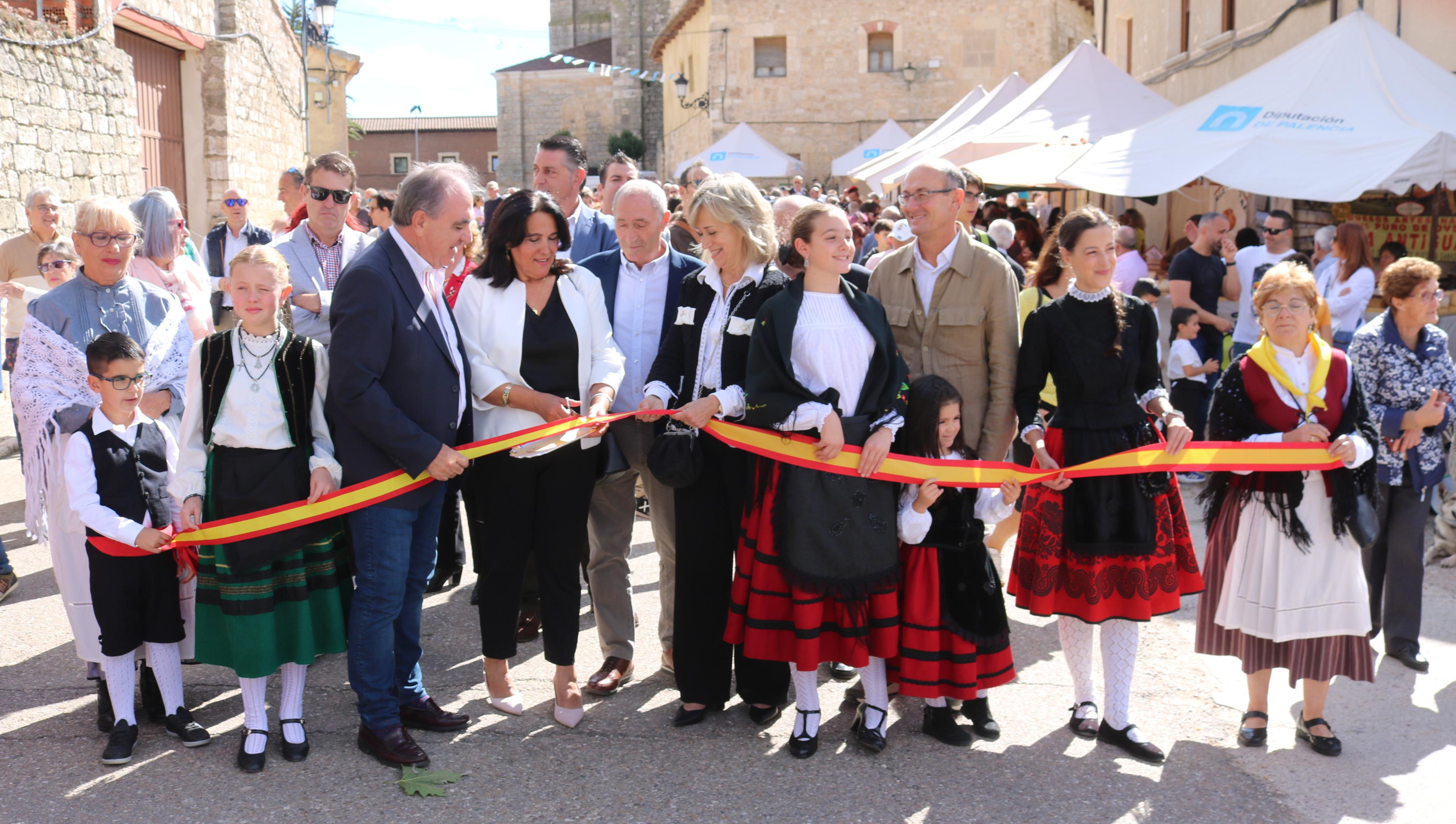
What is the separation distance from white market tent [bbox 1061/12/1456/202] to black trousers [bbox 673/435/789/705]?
544 centimetres

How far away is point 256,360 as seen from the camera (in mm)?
3760

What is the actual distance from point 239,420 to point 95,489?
0.59 metres

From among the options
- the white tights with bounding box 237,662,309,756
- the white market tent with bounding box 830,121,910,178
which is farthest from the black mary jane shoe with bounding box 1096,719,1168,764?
the white market tent with bounding box 830,121,910,178

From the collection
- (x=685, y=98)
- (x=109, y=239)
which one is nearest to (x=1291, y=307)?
(x=109, y=239)

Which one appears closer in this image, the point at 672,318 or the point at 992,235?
the point at 672,318

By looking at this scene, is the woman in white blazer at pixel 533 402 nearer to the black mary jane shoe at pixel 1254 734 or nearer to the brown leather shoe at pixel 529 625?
the brown leather shoe at pixel 529 625

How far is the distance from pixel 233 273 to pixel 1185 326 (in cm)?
645

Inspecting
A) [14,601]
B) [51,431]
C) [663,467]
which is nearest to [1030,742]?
[663,467]

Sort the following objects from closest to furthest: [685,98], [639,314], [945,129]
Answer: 1. [639,314]
2. [945,129]
3. [685,98]

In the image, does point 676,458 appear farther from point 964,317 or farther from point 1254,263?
point 1254,263

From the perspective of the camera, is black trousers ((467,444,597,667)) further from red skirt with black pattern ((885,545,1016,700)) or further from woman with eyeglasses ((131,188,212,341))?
woman with eyeglasses ((131,188,212,341))

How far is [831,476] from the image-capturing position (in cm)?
375

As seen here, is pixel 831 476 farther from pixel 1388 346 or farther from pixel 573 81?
pixel 573 81

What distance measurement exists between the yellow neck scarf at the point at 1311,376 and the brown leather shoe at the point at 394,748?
3205 mm
